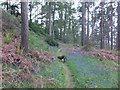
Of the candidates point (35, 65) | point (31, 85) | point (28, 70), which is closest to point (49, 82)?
point (31, 85)

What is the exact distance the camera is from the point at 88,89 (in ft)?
17.9

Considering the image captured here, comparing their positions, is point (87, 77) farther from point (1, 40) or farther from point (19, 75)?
point (1, 40)

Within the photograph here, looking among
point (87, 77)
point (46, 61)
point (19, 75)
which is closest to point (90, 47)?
point (46, 61)

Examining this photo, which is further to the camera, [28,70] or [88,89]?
[28,70]

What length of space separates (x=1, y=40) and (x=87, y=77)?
6322 millimetres

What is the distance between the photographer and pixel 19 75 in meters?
5.80

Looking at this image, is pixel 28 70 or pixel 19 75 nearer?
pixel 19 75

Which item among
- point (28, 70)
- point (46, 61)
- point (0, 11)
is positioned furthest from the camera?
point (0, 11)

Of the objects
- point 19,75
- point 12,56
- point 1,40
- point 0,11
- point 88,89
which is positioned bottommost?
point 88,89

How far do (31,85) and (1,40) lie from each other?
215 inches

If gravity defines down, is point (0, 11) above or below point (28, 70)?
above

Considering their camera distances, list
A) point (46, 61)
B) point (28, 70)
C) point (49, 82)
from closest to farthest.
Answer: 1. point (49, 82)
2. point (28, 70)
3. point (46, 61)

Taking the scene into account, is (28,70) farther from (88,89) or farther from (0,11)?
(0,11)

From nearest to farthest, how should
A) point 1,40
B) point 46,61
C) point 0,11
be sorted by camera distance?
point 46,61 < point 1,40 < point 0,11
